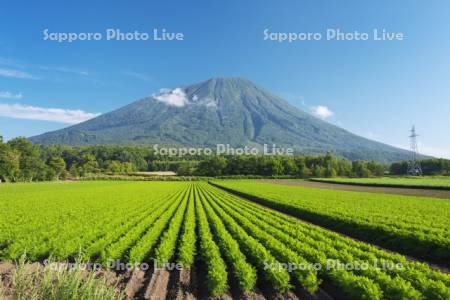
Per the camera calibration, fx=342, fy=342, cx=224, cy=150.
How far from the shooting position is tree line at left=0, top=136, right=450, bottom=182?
102m

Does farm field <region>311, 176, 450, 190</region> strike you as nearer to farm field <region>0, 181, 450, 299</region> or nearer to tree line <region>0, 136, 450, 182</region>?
tree line <region>0, 136, 450, 182</region>

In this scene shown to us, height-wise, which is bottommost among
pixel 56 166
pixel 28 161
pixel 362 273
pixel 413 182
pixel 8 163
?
pixel 362 273

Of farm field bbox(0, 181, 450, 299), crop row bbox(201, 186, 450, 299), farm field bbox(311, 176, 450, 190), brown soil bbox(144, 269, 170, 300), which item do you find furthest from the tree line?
crop row bbox(201, 186, 450, 299)

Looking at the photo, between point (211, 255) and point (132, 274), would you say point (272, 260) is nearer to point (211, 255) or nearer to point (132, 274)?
point (211, 255)

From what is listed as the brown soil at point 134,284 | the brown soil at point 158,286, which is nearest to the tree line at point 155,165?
the brown soil at point 134,284

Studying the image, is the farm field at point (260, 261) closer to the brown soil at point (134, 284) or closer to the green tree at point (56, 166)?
the brown soil at point (134, 284)

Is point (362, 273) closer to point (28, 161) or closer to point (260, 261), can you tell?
point (260, 261)

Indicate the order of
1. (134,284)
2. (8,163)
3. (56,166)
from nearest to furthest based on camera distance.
→ (134,284)
(8,163)
(56,166)

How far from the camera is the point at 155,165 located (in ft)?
544

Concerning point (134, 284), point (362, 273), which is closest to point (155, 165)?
point (134, 284)

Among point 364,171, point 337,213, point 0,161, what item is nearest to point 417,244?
point 337,213

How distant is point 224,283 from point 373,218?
14.8 metres

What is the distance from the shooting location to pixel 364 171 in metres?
123

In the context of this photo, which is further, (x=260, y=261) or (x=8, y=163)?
(x=8, y=163)
